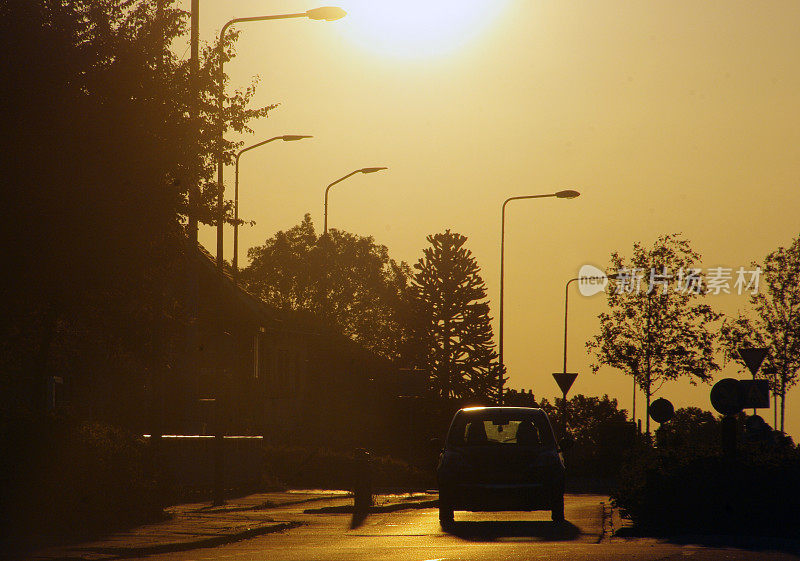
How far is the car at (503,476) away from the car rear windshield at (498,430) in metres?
0.02

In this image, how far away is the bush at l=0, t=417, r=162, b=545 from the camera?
1664cm

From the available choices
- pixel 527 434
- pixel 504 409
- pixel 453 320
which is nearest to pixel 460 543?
pixel 527 434

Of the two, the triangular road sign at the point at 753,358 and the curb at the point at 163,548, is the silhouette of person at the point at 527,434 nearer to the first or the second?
the curb at the point at 163,548

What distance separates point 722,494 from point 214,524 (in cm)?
691

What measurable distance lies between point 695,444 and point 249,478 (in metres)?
14.1

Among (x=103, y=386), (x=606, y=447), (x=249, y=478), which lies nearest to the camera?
(x=249, y=478)

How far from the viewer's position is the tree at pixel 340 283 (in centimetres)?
10344

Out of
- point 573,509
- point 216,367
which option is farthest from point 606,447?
point 573,509

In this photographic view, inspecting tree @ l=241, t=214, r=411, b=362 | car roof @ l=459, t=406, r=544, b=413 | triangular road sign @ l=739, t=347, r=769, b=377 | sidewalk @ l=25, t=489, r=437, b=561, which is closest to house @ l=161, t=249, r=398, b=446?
sidewalk @ l=25, t=489, r=437, b=561

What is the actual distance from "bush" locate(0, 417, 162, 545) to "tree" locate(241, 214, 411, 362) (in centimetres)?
8238

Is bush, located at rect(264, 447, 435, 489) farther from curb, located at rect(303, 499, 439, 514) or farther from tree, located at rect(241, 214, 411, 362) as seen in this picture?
tree, located at rect(241, 214, 411, 362)

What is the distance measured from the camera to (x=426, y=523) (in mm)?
20594

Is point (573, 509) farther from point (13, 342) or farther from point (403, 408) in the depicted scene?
point (403, 408)

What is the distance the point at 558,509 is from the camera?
20.3m
